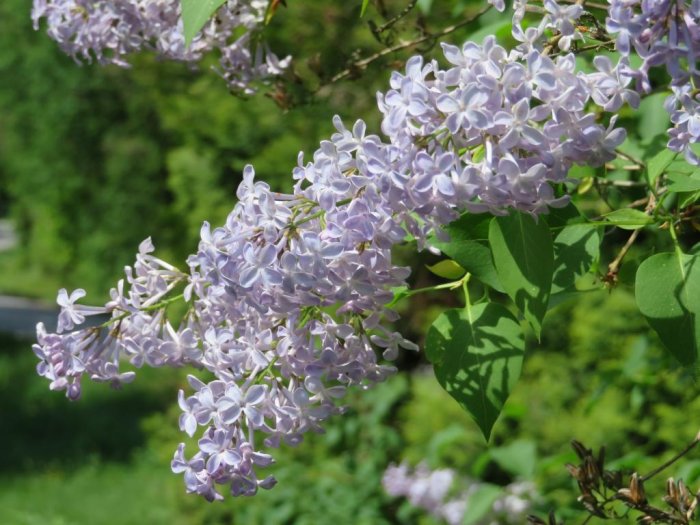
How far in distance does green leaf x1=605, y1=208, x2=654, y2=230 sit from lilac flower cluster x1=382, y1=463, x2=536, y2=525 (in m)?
2.25

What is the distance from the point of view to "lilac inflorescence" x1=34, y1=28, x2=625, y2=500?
2.27ft

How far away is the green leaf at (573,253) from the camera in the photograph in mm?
800

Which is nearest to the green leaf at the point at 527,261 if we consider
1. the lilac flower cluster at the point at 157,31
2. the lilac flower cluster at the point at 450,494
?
the lilac flower cluster at the point at 157,31

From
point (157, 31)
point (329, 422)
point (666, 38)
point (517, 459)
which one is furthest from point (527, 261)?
point (329, 422)

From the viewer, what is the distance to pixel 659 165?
0.88 metres

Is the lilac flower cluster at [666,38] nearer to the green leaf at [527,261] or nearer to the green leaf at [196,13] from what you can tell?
the green leaf at [527,261]

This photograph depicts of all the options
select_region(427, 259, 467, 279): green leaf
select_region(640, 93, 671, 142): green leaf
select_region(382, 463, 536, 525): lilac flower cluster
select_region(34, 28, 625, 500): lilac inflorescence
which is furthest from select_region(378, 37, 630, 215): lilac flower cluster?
select_region(382, 463, 536, 525): lilac flower cluster

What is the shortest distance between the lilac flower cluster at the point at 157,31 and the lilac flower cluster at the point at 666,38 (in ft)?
2.23

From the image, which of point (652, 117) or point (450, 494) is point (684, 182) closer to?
point (652, 117)

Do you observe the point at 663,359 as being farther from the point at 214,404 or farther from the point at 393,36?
the point at 214,404

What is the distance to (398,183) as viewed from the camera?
69cm

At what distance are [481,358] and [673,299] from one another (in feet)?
0.52

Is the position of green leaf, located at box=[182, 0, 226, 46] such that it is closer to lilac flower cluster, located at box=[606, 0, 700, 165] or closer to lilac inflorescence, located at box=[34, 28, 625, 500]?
lilac inflorescence, located at box=[34, 28, 625, 500]

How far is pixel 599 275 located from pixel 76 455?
7853 mm
